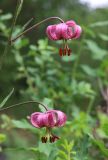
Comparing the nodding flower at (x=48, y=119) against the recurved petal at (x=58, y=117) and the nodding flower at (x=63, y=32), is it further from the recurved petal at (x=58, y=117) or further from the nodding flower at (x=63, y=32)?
the nodding flower at (x=63, y=32)

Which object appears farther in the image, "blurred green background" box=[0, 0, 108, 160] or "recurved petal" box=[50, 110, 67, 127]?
"blurred green background" box=[0, 0, 108, 160]

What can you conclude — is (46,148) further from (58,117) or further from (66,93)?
(66,93)

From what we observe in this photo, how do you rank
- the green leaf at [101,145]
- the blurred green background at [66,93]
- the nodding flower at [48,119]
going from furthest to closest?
1. the blurred green background at [66,93]
2. the green leaf at [101,145]
3. the nodding flower at [48,119]

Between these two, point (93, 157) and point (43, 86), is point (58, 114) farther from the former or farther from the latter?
point (43, 86)

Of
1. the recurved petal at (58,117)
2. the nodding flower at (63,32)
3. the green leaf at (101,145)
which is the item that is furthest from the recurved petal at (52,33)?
the green leaf at (101,145)

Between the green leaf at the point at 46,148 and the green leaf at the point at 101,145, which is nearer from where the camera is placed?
the green leaf at the point at 101,145

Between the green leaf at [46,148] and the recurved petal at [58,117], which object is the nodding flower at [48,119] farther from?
the green leaf at [46,148]

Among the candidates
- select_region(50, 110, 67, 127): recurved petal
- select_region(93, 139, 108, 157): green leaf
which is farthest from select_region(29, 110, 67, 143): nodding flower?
select_region(93, 139, 108, 157): green leaf

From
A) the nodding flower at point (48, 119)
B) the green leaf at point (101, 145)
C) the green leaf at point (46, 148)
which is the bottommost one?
the green leaf at point (101, 145)

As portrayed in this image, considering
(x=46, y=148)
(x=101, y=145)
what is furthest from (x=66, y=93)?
(x=101, y=145)

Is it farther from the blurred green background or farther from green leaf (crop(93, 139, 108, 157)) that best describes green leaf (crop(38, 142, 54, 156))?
green leaf (crop(93, 139, 108, 157))

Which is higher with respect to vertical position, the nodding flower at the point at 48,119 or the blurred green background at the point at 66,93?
the blurred green background at the point at 66,93

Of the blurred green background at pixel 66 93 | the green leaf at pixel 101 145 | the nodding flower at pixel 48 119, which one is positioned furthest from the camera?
the blurred green background at pixel 66 93
